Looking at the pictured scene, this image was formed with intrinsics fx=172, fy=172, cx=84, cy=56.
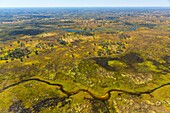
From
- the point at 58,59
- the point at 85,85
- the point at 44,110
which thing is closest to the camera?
the point at 44,110

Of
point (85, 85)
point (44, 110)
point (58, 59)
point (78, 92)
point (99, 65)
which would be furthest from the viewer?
point (58, 59)

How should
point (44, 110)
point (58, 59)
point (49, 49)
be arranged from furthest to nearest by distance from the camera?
point (49, 49)
point (58, 59)
point (44, 110)

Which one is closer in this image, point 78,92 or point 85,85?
point 78,92

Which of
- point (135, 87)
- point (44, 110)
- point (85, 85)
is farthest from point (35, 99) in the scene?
point (135, 87)

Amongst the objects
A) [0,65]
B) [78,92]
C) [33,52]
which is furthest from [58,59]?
[78,92]

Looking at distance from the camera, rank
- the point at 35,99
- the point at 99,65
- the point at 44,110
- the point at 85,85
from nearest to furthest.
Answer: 1. the point at 44,110
2. the point at 35,99
3. the point at 85,85
4. the point at 99,65

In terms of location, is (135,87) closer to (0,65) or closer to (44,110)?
(44,110)

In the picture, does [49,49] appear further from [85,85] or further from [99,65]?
[85,85]

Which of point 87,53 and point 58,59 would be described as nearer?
point 58,59

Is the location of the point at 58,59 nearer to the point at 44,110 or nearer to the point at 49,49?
the point at 49,49
